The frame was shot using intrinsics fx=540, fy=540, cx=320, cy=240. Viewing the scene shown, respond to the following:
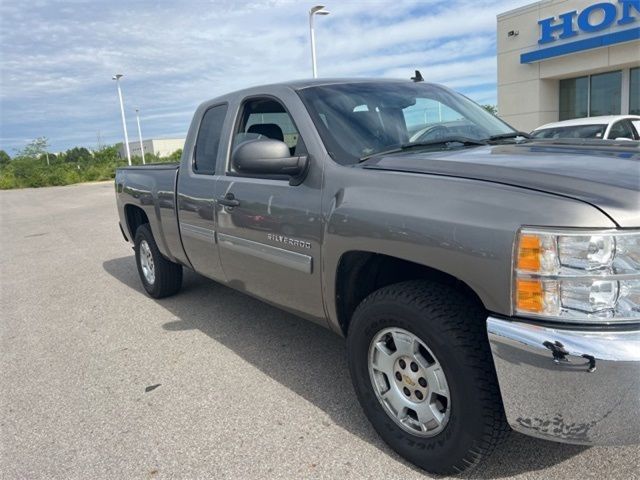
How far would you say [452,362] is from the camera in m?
2.20

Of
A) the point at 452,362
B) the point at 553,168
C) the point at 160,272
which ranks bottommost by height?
the point at 160,272

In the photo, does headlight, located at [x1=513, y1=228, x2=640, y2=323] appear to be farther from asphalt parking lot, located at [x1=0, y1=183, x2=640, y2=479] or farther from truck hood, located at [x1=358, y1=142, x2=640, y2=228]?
asphalt parking lot, located at [x1=0, y1=183, x2=640, y2=479]

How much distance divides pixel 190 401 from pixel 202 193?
4.97ft

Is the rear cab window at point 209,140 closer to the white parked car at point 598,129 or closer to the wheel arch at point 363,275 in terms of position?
the wheel arch at point 363,275

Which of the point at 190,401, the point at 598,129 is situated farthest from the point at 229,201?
the point at 598,129

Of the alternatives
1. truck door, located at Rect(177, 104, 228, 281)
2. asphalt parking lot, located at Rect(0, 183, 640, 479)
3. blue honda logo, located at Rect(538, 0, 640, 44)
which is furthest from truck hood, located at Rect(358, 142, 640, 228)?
blue honda logo, located at Rect(538, 0, 640, 44)

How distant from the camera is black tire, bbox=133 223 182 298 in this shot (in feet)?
17.7

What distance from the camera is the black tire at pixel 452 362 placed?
2.17 metres

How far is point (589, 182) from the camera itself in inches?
79.0

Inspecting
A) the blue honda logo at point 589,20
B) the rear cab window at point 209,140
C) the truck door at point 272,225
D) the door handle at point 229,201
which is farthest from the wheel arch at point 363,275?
the blue honda logo at point 589,20

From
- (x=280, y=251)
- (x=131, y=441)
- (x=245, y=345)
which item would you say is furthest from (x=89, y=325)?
(x=280, y=251)

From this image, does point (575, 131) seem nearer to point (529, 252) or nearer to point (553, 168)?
point (553, 168)

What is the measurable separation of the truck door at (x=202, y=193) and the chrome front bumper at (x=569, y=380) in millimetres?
2447

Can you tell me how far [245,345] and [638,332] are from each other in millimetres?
2916
